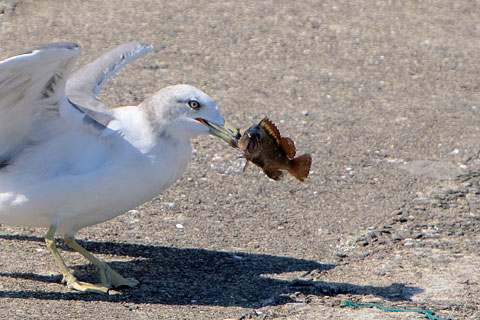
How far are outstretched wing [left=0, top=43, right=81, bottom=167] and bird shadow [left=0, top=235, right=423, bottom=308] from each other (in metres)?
0.69

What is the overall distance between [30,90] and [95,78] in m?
1.14

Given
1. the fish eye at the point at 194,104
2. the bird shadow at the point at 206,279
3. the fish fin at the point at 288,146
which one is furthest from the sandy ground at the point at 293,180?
the fish eye at the point at 194,104

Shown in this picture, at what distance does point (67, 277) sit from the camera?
14.6ft

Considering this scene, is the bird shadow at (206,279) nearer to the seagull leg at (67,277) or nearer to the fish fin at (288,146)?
the seagull leg at (67,277)

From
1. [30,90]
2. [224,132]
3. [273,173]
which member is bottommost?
[273,173]

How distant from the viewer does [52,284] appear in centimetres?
448

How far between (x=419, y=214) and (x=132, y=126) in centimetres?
189

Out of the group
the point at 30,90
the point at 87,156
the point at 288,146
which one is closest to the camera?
the point at 30,90

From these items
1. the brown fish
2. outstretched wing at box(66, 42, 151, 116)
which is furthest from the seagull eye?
outstretched wing at box(66, 42, 151, 116)

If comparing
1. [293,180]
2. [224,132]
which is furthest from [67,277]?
[293,180]

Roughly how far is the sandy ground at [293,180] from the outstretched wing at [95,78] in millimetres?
754

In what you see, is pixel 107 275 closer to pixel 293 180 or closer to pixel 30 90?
pixel 30 90

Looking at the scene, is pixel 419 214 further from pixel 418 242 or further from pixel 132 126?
pixel 132 126

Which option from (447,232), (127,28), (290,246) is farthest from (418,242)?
(127,28)
